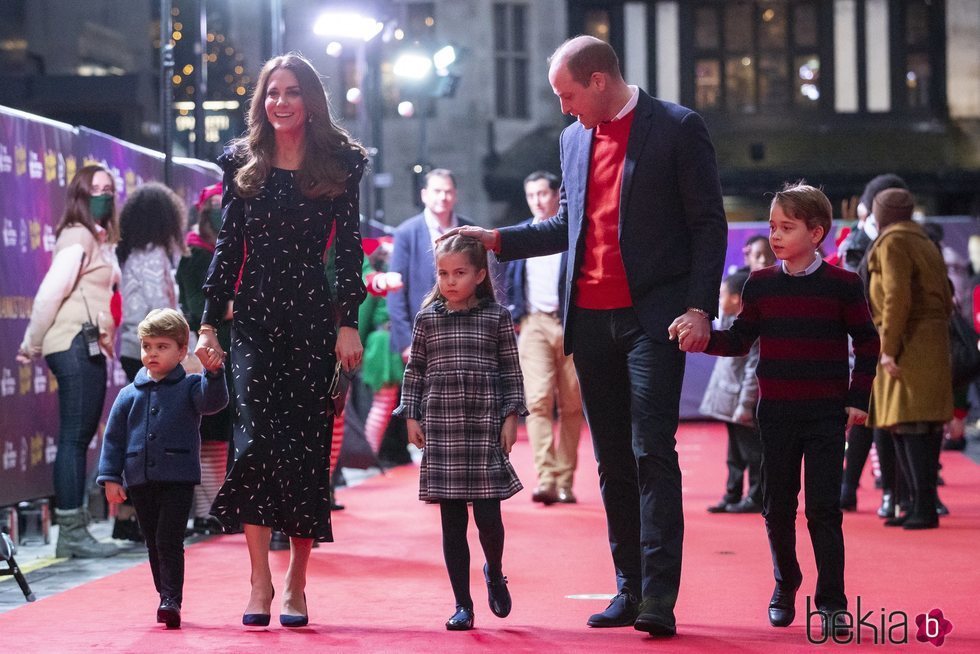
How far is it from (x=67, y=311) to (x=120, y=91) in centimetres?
1386

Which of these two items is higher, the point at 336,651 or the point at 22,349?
the point at 22,349

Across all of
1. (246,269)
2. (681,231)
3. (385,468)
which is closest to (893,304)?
(681,231)

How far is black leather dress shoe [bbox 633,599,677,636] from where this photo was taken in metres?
4.82

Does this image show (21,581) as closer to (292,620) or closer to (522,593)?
(292,620)

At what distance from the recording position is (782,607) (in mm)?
5125

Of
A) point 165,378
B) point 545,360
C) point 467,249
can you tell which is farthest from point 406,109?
point 467,249

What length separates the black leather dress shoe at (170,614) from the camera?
17.2 feet

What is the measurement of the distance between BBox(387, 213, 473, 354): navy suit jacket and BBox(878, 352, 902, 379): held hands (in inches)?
102

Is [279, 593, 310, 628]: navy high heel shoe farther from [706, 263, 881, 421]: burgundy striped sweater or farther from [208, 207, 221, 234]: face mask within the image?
[208, 207, 221, 234]: face mask

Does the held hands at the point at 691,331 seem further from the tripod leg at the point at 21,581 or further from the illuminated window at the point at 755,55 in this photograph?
the illuminated window at the point at 755,55

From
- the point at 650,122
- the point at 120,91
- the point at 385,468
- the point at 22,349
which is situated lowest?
the point at 385,468

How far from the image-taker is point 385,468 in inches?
508

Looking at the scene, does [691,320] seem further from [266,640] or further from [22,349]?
[22,349]

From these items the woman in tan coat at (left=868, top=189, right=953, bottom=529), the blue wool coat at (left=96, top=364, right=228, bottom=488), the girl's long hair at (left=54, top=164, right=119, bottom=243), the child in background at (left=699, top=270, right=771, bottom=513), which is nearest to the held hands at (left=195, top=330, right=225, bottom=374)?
the blue wool coat at (left=96, top=364, right=228, bottom=488)
